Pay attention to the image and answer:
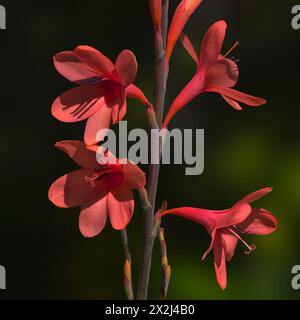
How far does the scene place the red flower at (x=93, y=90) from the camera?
44.8 inches

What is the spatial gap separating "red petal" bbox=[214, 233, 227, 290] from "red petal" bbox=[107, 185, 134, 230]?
204 millimetres

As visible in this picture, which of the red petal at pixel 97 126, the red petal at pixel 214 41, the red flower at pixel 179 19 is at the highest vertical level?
the red flower at pixel 179 19

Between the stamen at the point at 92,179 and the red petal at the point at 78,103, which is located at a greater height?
the red petal at the point at 78,103

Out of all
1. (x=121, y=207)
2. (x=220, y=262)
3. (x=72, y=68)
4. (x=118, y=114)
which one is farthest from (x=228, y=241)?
(x=72, y=68)

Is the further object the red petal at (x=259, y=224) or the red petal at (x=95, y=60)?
the red petal at (x=259, y=224)

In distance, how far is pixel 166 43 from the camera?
3.96 feet

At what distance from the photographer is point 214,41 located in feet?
3.90

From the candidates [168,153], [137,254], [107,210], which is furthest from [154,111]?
[137,254]

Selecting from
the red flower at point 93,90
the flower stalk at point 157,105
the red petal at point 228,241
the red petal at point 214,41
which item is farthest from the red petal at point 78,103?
the red petal at point 228,241

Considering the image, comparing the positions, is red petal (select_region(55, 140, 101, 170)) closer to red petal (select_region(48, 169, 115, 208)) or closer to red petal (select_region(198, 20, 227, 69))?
red petal (select_region(48, 169, 115, 208))

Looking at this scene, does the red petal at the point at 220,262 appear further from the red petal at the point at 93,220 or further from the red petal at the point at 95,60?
the red petal at the point at 95,60

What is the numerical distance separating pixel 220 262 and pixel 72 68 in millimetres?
459

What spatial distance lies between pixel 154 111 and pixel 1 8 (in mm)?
624
